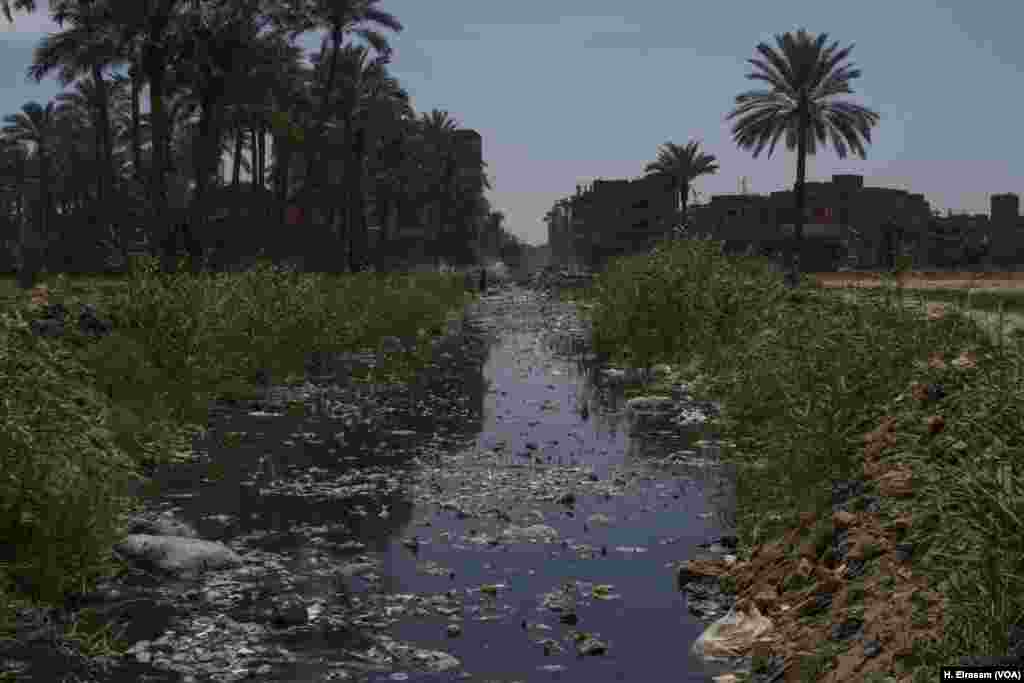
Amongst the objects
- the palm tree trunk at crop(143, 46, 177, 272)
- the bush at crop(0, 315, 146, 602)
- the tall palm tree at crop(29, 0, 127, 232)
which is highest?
the tall palm tree at crop(29, 0, 127, 232)

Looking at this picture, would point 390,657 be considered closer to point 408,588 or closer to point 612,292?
point 408,588

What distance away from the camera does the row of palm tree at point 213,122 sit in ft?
109

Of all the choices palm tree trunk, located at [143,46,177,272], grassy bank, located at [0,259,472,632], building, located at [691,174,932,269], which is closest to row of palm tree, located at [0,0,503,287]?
palm tree trunk, located at [143,46,177,272]

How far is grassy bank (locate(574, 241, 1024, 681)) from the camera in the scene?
476 cm

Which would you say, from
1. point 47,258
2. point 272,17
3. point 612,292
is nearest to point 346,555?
point 612,292

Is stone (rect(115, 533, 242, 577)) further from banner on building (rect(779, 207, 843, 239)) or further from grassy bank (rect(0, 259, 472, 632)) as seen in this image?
banner on building (rect(779, 207, 843, 239))

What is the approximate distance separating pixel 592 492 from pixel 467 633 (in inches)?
177

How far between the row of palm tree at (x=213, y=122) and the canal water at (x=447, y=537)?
14.3 meters

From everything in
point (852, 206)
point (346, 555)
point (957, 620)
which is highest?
point (852, 206)

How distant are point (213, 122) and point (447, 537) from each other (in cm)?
3938

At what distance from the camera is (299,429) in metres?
15.2

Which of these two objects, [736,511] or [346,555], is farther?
[736,511]

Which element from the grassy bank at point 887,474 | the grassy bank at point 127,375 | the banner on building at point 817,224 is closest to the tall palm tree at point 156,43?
the grassy bank at point 127,375

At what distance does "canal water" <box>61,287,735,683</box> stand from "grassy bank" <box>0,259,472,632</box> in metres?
0.78
